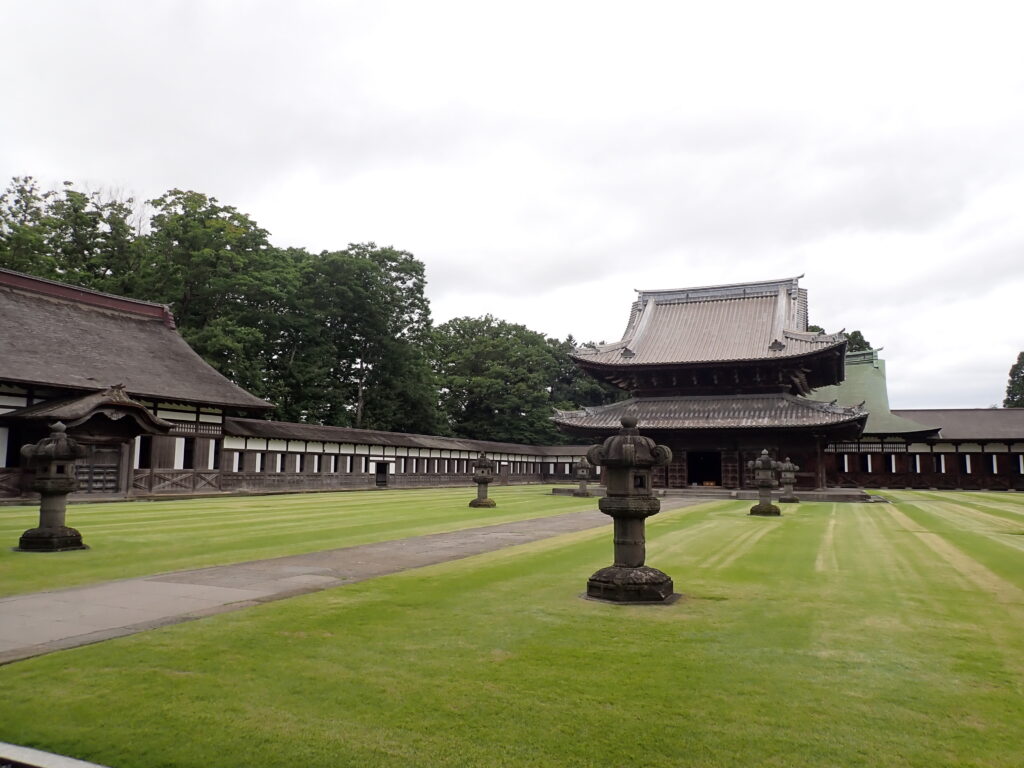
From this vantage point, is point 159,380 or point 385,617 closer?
point 385,617

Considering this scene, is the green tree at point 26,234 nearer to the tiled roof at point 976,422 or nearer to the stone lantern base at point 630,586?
the stone lantern base at point 630,586

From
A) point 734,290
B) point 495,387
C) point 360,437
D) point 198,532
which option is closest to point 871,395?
point 734,290

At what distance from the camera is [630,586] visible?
7.59 metres

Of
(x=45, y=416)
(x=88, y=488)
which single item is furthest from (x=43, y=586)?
(x=88, y=488)

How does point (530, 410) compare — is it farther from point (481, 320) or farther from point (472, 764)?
point (472, 764)

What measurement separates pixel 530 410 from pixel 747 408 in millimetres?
31262

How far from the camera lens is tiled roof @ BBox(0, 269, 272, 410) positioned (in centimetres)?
2591

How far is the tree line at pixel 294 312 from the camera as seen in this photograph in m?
41.8

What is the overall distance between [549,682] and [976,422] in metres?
54.6

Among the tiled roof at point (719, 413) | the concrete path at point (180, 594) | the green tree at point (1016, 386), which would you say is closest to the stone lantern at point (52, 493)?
the concrete path at point (180, 594)

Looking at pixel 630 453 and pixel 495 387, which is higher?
pixel 495 387

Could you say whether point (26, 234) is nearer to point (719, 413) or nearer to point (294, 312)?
point (294, 312)

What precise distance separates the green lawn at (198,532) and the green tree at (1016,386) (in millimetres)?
73681

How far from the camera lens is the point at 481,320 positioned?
7038 cm
